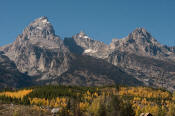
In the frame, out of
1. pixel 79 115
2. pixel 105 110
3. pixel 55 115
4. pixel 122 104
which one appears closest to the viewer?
pixel 79 115

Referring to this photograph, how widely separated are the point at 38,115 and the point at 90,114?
47.5m

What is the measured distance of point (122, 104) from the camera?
514ft

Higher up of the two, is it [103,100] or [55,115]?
[103,100]

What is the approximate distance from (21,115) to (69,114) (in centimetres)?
2629

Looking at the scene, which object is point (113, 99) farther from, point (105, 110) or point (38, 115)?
point (38, 115)

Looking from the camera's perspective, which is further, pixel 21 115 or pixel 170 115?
pixel 170 115

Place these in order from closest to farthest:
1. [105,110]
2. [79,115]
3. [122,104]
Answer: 1. [79,115]
2. [105,110]
3. [122,104]

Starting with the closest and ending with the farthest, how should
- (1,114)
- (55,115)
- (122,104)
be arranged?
(122,104), (1,114), (55,115)

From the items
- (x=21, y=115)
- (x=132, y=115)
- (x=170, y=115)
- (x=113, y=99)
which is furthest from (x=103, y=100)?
(x=170, y=115)

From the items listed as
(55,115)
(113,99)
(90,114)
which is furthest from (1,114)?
(113,99)

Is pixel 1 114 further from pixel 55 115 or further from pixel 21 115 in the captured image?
pixel 55 115

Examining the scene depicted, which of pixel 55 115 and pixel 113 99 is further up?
pixel 113 99

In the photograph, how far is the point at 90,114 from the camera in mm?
151625

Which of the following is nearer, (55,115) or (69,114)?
(69,114)
